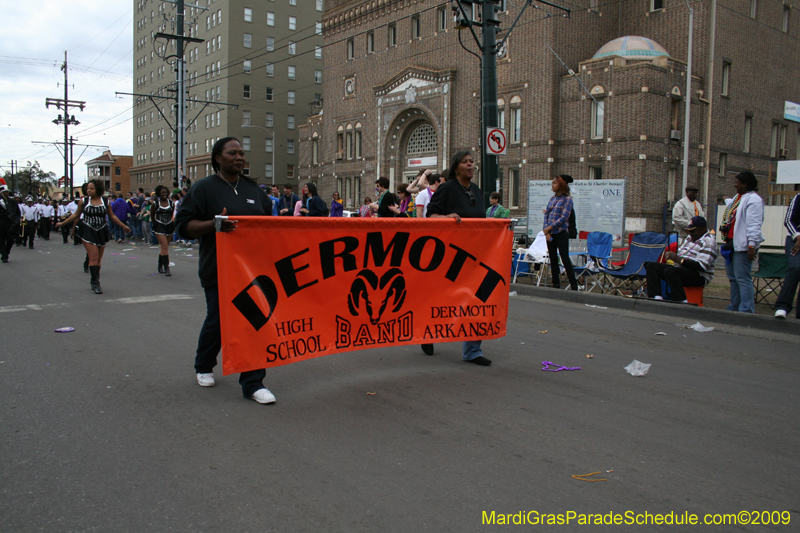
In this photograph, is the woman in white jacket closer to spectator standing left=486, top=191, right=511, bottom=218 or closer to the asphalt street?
the asphalt street

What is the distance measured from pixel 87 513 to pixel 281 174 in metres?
69.2

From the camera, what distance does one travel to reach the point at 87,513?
2.92 m

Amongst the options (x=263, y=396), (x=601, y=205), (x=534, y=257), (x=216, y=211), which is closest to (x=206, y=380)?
(x=263, y=396)

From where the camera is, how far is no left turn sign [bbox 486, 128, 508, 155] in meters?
12.2

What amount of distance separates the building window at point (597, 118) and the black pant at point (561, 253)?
2062 centimetres

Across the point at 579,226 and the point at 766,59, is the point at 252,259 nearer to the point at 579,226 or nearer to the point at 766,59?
the point at 579,226

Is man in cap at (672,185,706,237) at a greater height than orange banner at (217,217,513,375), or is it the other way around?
man in cap at (672,185,706,237)

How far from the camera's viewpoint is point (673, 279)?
370 inches

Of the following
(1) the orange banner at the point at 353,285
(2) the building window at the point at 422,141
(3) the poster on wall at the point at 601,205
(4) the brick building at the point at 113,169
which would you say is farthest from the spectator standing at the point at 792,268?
(4) the brick building at the point at 113,169

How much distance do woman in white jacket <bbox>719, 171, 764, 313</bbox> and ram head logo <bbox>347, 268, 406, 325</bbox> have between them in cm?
565

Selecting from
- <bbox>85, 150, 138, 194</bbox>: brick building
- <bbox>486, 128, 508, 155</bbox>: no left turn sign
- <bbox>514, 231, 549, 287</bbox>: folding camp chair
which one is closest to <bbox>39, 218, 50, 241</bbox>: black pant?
<bbox>486, 128, 508, 155</bbox>: no left turn sign

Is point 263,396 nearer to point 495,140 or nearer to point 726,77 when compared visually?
point 495,140

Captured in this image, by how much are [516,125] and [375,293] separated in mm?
29559

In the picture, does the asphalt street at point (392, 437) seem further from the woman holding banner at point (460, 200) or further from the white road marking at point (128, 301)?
the white road marking at point (128, 301)
